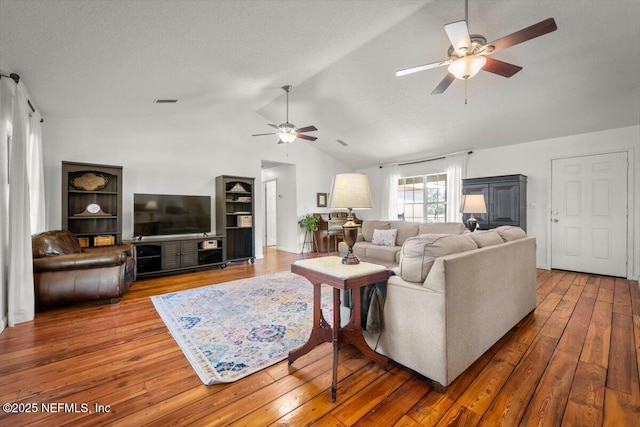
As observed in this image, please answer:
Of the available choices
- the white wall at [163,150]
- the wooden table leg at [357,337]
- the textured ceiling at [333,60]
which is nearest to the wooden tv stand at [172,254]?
the white wall at [163,150]

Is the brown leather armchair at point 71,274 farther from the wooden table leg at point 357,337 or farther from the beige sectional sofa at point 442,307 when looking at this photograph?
the beige sectional sofa at point 442,307

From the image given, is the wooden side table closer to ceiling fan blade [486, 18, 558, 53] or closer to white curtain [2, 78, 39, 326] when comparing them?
ceiling fan blade [486, 18, 558, 53]

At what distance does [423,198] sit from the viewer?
6.81 meters

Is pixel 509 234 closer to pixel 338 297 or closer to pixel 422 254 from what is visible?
pixel 422 254

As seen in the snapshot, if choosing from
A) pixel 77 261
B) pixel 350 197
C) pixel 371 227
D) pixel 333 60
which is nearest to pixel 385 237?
pixel 371 227

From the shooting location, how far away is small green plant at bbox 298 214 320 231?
6879 millimetres

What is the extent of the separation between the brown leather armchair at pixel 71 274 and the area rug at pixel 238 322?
541mm

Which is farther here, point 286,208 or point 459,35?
point 286,208

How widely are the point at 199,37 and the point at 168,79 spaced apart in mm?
998

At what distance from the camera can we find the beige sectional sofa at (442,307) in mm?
1607

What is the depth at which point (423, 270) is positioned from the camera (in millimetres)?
1707

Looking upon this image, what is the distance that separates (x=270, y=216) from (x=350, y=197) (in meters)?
6.66

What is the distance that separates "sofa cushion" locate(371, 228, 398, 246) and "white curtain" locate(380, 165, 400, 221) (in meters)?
2.44

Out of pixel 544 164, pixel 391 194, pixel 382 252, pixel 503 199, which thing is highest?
pixel 544 164
